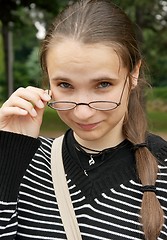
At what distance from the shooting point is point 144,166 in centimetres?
220

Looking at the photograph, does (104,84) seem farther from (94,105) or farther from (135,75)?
(135,75)

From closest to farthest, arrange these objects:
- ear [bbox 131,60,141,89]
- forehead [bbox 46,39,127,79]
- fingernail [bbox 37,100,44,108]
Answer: forehead [bbox 46,39,127,79]
fingernail [bbox 37,100,44,108]
ear [bbox 131,60,141,89]

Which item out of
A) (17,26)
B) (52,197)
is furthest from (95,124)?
(17,26)

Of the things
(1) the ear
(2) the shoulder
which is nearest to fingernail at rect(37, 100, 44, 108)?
(1) the ear

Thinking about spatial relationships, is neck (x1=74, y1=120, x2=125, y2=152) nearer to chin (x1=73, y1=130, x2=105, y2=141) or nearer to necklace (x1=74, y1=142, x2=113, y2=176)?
necklace (x1=74, y1=142, x2=113, y2=176)

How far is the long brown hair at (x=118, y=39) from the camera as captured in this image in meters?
2.10

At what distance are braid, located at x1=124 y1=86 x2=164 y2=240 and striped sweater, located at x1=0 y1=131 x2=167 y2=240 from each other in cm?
3

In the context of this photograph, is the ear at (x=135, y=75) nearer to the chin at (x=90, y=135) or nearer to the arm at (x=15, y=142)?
the chin at (x=90, y=135)

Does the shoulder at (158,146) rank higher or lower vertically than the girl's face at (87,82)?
lower

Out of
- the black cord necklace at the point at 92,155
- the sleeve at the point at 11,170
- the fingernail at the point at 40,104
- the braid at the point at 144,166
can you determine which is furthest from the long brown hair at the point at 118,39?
the sleeve at the point at 11,170

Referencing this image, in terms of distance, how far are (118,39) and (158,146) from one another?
507mm

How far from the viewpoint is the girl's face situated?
2012 mm

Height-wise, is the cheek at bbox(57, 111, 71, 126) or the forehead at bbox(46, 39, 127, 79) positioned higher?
the forehead at bbox(46, 39, 127, 79)

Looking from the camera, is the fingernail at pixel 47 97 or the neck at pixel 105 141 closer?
the fingernail at pixel 47 97
